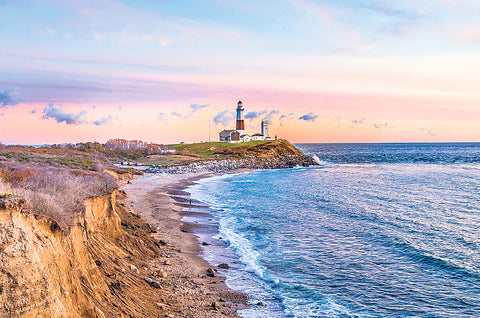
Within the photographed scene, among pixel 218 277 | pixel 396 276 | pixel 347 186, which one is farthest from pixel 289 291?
pixel 347 186

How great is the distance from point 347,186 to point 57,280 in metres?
42.7

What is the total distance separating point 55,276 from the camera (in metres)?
7.78

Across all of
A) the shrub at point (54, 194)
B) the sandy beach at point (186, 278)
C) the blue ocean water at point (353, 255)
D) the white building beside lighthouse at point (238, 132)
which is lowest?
the blue ocean water at point (353, 255)

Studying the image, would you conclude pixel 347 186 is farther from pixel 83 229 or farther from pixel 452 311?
pixel 83 229

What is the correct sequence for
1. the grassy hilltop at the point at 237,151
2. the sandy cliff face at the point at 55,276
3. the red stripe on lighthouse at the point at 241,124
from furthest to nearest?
the red stripe on lighthouse at the point at 241,124
the grassy hilltop at the point at 237,151
the sandy cliff face at the point at 55,276

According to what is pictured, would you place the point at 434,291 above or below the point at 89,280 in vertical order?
below

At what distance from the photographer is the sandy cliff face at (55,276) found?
280 inches

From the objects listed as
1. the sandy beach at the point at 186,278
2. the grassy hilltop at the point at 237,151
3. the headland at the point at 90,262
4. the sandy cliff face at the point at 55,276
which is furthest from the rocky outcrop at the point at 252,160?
the sandy cliff face at the point at 55,276

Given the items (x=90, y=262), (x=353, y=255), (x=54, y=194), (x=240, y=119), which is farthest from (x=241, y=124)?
(x=90, y=262)

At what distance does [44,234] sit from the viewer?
8203 mm

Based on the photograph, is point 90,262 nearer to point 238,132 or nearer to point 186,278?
point 186,278

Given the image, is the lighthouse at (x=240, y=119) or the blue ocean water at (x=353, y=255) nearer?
the blue ocean water at (x=353, y=255)

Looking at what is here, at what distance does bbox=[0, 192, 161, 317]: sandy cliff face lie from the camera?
7109 millimetres

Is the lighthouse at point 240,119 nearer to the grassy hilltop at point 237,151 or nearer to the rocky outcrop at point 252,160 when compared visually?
the grassy hilltop at point 237,151
